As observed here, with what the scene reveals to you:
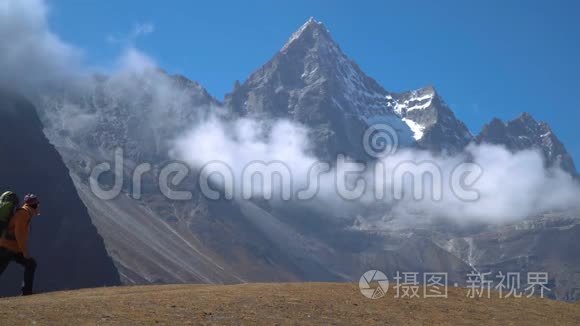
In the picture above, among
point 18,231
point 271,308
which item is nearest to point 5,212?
point 18,231

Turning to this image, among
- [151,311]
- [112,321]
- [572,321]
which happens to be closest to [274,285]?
[151,311]

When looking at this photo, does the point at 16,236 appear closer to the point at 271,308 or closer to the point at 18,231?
the point at 18,231

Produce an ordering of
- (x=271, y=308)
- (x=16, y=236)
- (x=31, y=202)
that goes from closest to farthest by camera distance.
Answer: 1. (x=16, y=236)
2. (x=31, y=202)
3. (x=271, y=308)

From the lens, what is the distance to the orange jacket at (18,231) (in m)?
22.3

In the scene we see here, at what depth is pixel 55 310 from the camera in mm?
20984

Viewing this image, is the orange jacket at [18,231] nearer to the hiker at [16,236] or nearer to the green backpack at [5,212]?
the hiker at [16,236]

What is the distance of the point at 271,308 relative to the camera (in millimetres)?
23844

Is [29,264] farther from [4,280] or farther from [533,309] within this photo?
[4,280]

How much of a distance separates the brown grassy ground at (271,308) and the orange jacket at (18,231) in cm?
177

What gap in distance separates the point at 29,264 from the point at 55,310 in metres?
3.08

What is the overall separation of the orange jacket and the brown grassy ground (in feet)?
5.82

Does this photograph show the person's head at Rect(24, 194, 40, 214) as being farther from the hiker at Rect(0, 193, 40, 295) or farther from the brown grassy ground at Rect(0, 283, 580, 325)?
the brown grassy ground at Rect(0, 283, 580, 325)

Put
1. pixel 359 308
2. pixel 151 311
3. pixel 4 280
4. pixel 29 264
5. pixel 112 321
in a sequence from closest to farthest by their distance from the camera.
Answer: pixel 112 321 → pixel 151 311 → pixel 29 264 → pixel 359 308 → pixel 4 280

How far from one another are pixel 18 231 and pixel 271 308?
8.44m
